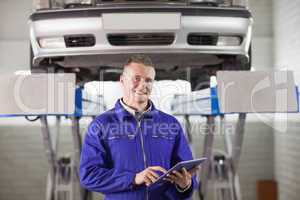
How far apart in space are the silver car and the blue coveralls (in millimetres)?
582

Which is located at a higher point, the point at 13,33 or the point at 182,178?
the point at 13,33

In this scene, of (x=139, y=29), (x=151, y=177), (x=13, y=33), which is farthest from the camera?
(x=13, y=33)

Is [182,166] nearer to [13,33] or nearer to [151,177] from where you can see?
[151,177]

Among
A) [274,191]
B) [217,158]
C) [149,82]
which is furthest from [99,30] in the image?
[274,191]

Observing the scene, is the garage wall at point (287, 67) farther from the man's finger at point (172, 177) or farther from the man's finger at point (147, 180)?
the man's finger at point (147, 180)

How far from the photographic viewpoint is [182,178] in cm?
193

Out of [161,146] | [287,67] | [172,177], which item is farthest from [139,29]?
[287,67]

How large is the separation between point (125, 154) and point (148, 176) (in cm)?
19

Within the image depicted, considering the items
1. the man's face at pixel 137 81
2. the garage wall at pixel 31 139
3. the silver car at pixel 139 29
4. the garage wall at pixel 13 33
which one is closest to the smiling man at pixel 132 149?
the man's face at pixel 137 81

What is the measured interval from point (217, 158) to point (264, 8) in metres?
2.53

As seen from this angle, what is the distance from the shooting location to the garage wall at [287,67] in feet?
14.9

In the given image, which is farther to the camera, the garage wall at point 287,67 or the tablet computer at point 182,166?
the garage wall at point 287,67

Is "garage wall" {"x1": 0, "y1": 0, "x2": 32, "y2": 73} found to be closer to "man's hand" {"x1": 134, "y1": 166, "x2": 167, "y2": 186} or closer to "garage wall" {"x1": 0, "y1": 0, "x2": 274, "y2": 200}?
"garage wall" {"x1": 0, "y1": 0, "x2": 274, "y2": 200}

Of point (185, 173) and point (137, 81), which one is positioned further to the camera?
point (137, 81)
